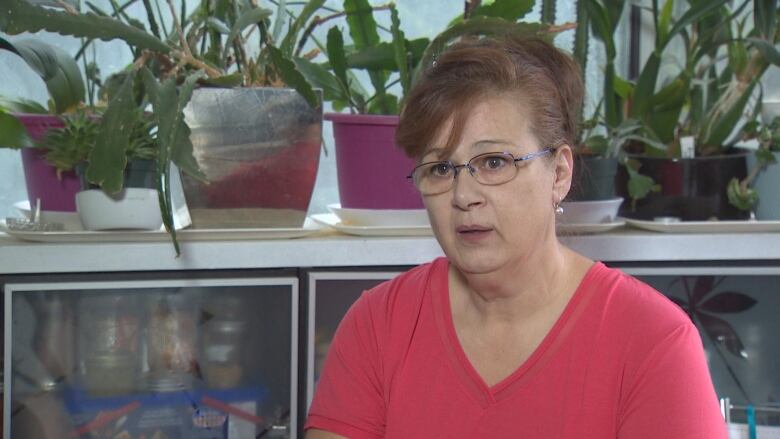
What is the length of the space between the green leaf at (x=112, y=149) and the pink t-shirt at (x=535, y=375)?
0.36m

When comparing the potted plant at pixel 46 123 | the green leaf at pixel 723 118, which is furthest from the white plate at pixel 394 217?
the green leaf at pixel 723 118

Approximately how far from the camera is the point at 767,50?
147cm

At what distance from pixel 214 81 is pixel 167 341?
0.40m

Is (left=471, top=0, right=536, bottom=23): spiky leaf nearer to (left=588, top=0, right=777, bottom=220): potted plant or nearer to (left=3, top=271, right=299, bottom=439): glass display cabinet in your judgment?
(left=588, top=0, right=777, bottom=220): potted plant

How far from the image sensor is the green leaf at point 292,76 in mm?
1270

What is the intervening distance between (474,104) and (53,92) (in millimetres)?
A: 660

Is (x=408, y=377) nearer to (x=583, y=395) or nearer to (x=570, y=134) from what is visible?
(x=583, y=395)

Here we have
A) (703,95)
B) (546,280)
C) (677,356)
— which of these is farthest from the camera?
(703,95)

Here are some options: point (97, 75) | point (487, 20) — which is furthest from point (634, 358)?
point (97, 75)

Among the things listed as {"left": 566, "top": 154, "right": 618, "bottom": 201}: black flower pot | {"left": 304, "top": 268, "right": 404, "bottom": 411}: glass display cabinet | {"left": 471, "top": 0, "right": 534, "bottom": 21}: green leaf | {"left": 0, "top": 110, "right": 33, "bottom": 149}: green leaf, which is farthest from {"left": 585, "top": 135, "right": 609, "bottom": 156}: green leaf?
{"left": 0, "top": 110, "right": 33, "bottom": 149}: green leaf

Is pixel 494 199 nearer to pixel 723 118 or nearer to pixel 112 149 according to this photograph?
pixel 112 149

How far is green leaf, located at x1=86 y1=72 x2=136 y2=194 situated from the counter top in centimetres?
10

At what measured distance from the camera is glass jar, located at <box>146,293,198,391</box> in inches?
55.5

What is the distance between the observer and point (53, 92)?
1325 mm
